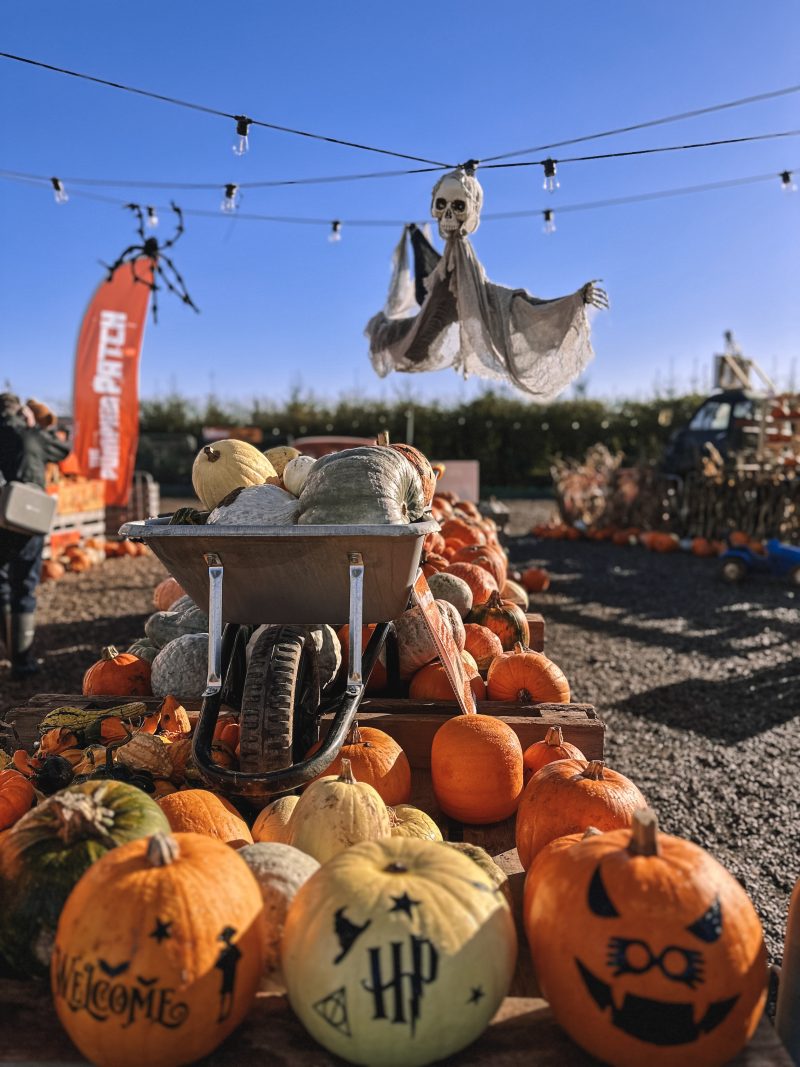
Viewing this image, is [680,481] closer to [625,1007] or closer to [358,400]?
[625,1007]

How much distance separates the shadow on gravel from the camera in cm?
507

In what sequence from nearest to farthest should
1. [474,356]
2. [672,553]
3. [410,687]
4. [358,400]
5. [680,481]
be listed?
[410,687]
[474,356]
[672,553]
[680,481]
[358,400]

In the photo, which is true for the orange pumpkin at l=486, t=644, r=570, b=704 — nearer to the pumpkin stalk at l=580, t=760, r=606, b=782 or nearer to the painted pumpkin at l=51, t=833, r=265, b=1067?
the pumpkin stalk at l=580, t=760, r=606, b=782

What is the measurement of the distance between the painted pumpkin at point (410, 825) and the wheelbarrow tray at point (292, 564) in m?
0.73

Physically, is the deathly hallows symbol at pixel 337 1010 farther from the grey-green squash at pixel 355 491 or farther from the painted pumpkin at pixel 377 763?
the grey-green squash at pixel 355 491

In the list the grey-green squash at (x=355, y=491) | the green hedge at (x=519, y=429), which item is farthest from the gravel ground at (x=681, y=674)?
the green hedge at (x=519, y=429)

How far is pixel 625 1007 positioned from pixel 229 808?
3.59ft

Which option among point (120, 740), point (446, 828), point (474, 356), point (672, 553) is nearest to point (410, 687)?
point (446, 828)

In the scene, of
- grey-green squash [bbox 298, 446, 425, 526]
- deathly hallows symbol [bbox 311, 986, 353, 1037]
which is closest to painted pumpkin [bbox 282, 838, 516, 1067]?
deathly hallows symbol [bbox 311, 986, 353, 1037]

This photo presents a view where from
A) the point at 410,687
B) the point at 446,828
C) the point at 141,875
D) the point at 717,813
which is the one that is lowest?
the point at 717,813

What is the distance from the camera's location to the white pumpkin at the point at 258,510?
235cm

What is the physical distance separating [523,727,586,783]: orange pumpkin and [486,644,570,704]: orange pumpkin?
18.5 inches

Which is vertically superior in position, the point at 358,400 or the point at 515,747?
the point at 358,400

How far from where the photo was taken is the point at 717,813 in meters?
3.84
